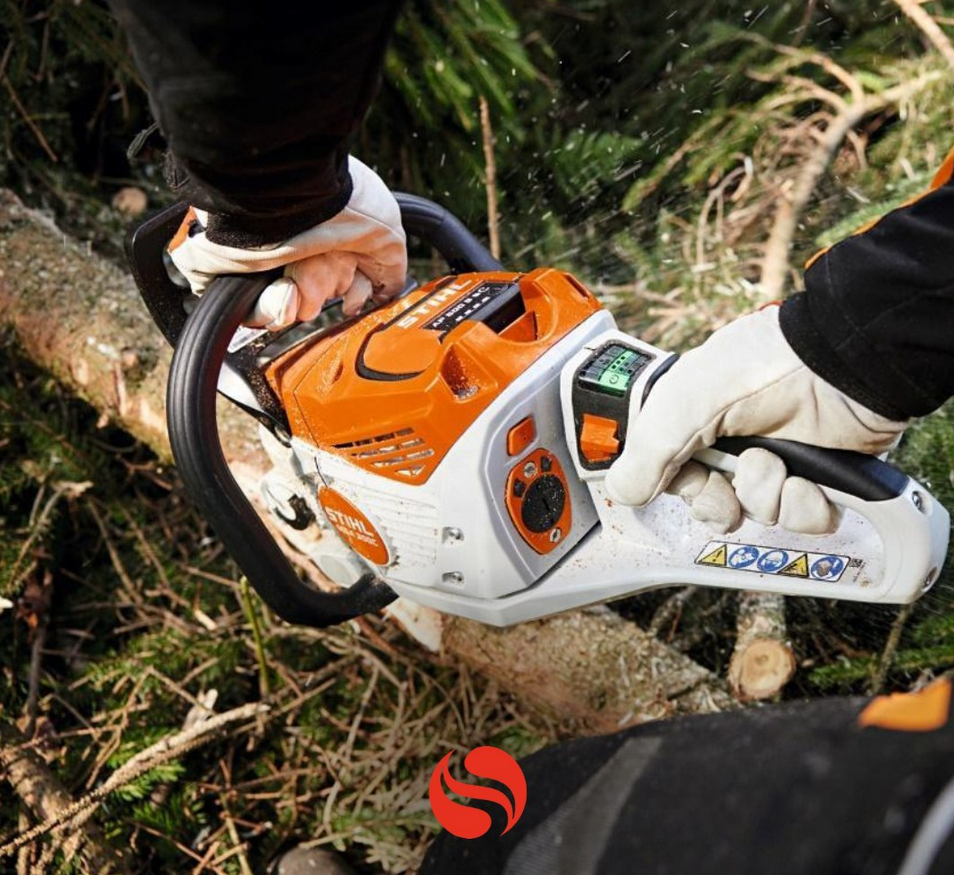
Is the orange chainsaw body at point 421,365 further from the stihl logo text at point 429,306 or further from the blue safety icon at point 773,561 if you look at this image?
the blue safety icon at point 773,561

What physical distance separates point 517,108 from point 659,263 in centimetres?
70

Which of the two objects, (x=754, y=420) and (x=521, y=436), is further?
(x=521, y=436)

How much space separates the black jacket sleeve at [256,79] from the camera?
1.00 m

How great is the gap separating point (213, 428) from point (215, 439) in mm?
18

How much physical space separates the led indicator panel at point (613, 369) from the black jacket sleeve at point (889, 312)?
26 centimetres

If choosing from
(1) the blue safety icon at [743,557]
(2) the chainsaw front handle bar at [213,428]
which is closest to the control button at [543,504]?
(1) the blue safety icon at [743,557]

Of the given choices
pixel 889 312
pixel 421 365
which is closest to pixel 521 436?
pixel 421 365

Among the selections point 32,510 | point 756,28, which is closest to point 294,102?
point 32,510

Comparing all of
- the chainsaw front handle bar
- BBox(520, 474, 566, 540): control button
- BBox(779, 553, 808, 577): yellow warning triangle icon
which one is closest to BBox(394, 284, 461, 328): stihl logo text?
the chainsaw front handle bar

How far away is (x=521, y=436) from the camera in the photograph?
151cm

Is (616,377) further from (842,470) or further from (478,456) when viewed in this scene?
(842,470)

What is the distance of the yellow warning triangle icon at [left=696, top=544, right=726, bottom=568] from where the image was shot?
148 centimetres

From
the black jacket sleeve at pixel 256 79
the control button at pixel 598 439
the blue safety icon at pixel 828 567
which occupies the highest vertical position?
the black jacket sleeve at pixel 256 79

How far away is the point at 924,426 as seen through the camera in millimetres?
1919
